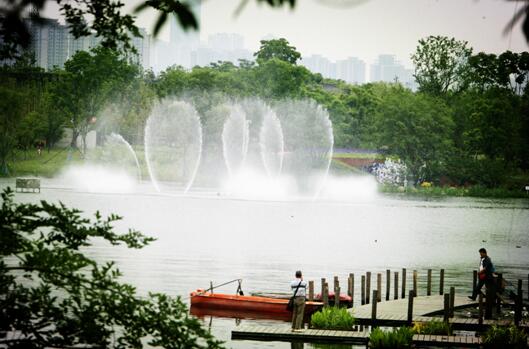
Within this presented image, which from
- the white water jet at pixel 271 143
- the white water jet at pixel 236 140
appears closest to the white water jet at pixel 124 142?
the white water jet at pixel 236 140

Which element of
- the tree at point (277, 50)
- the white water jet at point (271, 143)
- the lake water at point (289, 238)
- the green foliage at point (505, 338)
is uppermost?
the tree at point (277, 50)

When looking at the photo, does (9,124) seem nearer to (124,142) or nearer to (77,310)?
(124,142)

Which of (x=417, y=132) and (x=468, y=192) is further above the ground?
(x=417, y=132)

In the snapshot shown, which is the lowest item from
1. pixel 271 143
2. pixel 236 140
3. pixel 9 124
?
pixel 271 143

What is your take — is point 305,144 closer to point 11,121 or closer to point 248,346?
point 11,121

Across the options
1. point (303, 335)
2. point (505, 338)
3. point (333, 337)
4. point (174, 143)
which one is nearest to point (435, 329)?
point (505, 338)

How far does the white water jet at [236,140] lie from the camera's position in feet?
433

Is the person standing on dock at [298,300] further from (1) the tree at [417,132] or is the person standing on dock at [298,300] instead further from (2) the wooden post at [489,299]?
(1) the tree at [417,132]

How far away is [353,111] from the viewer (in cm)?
14575

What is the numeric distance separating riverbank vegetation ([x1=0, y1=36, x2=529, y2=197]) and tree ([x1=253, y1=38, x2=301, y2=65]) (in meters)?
6.78

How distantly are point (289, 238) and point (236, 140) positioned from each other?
5156 cm

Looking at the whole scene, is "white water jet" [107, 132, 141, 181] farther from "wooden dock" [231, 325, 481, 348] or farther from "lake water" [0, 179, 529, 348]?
"wooden dock" [231, 325, 481, 348]

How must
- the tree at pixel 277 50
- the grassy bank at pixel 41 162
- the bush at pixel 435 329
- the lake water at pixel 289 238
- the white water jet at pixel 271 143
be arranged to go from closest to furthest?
the bush at pixel 435 329, the lake water at pixel 289 238, the white water jet at pixel 271 143, the grassy bank at pixel 41 162, the tree at pixel 277 50

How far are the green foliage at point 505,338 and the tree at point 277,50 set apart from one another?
124955 millimetres
